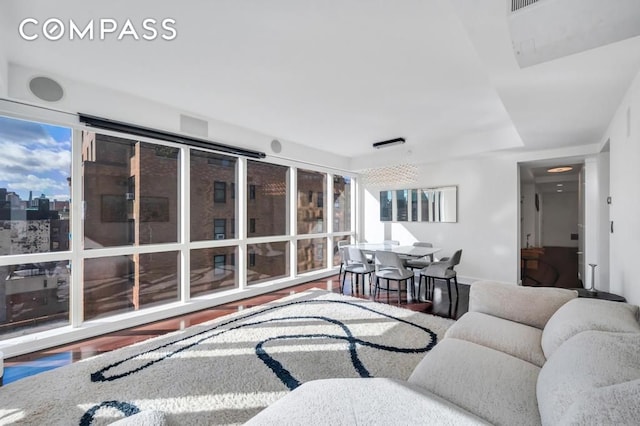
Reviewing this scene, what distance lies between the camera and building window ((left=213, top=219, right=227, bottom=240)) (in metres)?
4.34

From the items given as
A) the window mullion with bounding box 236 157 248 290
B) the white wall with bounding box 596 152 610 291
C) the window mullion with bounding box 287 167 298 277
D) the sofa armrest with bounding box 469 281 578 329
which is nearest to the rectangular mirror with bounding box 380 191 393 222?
the window mullion with bounding box 287 167 298 277

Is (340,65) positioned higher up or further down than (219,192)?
higher up

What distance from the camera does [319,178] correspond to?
630 centimetres

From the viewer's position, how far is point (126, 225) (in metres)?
3.50

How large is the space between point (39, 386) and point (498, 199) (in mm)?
6147

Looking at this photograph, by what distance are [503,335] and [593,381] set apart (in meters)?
0.91

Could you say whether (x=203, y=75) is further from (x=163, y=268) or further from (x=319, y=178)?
(x=319, y=178)

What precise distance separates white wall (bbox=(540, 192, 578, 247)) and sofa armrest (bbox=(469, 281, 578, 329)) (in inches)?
381

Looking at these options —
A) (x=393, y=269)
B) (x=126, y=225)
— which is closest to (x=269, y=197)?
(x=126, y=225)

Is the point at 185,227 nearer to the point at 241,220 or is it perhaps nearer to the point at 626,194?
the point at 241,220

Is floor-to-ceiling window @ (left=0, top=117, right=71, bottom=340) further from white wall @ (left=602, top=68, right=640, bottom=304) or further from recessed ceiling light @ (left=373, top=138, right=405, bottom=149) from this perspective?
white wall @ (left=602, top=68, right=640, bottom=304)

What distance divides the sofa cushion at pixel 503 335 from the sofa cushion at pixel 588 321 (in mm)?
81

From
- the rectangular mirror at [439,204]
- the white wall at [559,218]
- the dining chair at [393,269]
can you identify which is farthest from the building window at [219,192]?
the white wall at [559,218]

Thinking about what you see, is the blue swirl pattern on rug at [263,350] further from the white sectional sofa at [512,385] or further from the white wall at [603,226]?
the white wall at [603,226]
